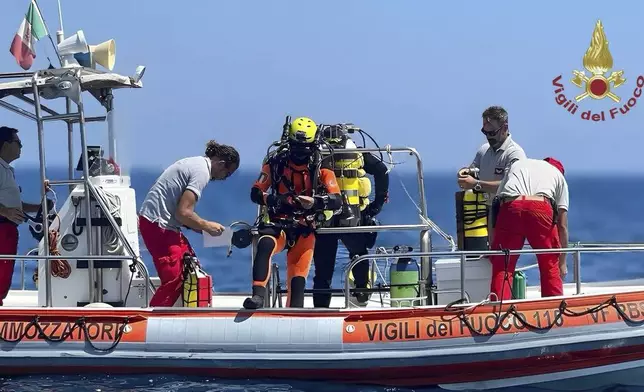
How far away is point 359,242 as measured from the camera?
9719 millimetres

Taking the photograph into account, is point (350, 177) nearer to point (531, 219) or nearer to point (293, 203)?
point (293, 203)

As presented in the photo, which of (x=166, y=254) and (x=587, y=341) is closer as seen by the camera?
(x=587, y=341)

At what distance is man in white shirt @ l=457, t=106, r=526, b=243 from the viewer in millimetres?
8828

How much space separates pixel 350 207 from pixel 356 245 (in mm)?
362

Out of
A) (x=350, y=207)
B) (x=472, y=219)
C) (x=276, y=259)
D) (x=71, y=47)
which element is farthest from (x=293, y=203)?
(x=276, y=259)

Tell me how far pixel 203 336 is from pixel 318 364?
36.6 inches

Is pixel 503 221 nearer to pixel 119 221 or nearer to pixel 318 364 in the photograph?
pixel 318 364

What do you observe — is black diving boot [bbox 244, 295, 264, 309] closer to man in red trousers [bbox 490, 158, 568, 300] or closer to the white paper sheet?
the white paper sheet

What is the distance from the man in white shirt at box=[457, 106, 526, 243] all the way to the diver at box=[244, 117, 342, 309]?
45.2 inches

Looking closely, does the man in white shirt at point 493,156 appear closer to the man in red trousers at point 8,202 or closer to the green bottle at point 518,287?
the green bottle at point 518,287

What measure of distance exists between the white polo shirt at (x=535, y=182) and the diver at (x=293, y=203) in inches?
53.0

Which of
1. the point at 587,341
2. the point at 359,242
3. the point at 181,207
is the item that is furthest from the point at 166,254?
the point at 587,341

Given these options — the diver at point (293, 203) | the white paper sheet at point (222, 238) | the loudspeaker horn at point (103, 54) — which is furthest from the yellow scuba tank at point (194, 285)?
the loudspeaker horn at point (103, 54)

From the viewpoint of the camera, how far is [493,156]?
9070mm
